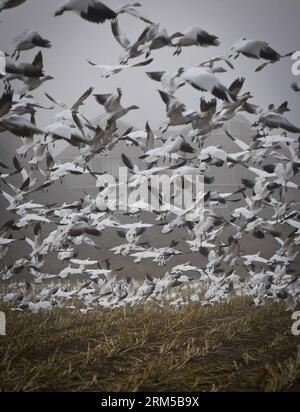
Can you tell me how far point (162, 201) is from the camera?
2146 millimetres

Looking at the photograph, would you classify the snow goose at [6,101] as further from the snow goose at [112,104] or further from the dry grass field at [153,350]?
the dry grass field at [153,350]

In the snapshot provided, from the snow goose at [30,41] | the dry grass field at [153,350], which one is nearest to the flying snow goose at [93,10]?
the snow goose at [30,41]

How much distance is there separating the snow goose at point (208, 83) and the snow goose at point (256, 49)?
33cm

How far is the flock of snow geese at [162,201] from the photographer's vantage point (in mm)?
1830

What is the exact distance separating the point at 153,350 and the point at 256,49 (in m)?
1.59

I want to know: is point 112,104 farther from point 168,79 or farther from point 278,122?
point 278,122

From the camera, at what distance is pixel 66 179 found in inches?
93.3

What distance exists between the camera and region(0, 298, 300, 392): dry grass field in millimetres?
1717

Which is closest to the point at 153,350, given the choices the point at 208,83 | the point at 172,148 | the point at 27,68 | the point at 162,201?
the point at 162,201

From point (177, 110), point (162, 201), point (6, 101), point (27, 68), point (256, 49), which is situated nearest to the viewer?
point (6, 101)

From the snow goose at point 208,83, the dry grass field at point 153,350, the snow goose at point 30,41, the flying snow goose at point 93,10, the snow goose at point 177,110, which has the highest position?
the flying snow goose at point 93,10

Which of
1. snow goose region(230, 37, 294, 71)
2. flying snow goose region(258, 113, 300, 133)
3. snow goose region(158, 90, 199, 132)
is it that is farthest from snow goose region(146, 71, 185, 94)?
flying snow goose region(258, 113, 300, 133)

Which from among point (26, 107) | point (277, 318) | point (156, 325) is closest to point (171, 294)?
point (156, 325)

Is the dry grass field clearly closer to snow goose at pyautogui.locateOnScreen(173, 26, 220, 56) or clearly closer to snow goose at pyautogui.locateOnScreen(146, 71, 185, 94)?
snow goose at pyautogui.locateOnScreen(146, 71, 185, 94)
